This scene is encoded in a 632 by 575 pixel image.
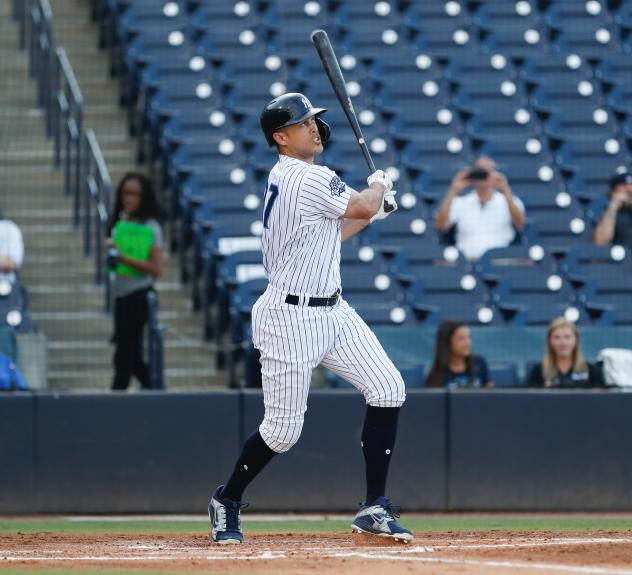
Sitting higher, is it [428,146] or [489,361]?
[428,146]

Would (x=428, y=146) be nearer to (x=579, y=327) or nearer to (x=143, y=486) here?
(x=579, y=327)

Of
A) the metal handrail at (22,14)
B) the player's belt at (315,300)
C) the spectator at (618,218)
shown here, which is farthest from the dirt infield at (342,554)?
the metal handrail at (22,14)

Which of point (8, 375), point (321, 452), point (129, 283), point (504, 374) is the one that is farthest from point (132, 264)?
point (504, 374)

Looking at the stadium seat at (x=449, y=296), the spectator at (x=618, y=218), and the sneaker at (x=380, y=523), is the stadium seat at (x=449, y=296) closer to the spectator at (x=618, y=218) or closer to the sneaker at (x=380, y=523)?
the spectator at (x=618, y=218)

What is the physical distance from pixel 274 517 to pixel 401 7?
6.74m

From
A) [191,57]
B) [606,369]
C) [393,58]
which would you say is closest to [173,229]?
[191,57]

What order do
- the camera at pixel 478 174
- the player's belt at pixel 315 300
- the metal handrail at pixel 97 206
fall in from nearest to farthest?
the player's belt at pixel 315 300 < the metal handrail at pixel 97 206 < the camera at pixel 478 174

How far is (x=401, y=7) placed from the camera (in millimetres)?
13844

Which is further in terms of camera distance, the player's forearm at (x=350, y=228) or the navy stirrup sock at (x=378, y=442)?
the player's forearm at (x=350, y=228)

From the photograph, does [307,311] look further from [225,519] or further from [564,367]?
[564,367]

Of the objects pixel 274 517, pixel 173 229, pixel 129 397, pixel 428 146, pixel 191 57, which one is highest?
pixel 191 57

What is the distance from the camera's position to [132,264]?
9.30 meters

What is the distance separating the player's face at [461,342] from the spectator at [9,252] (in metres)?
2.92

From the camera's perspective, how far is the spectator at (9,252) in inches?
374
